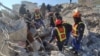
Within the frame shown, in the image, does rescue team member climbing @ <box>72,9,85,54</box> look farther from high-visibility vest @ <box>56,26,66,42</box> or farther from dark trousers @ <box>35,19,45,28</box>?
dark trousers @ <box>35,19,45,28</box>

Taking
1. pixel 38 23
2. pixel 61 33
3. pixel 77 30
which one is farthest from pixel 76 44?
pixel 38 23

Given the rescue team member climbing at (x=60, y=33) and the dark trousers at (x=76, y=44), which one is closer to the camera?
the rescue team member climbing at (x=60, y=33)

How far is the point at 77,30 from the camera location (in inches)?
381

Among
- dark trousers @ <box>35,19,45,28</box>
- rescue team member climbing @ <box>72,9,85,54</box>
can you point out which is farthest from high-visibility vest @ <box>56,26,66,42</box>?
dark trousers @ <box>35,19,45,28</box>

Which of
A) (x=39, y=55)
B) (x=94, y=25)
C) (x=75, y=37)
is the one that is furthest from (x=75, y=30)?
(x=94, y=25)

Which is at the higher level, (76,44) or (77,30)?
(77,30)

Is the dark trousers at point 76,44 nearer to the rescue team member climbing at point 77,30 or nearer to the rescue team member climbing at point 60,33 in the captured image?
the rescue team member climbing at point 77,30

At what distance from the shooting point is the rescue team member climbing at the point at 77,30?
956cm

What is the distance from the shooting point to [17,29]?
32.3ft

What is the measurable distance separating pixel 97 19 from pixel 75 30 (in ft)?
23.8

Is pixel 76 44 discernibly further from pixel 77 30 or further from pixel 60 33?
pixel 60 33

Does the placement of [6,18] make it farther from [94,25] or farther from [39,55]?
[94,25]

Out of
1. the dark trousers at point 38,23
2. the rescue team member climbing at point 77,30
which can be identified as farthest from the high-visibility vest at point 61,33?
the dark trousers at point 38,23

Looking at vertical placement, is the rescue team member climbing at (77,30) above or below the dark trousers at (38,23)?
above
